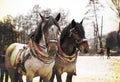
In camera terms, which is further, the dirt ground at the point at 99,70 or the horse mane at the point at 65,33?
the dirt ground at the point at 99,70

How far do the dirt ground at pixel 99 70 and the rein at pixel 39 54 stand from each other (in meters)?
0.27

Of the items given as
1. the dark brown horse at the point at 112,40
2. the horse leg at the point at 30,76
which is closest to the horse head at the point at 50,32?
the horse leg at the point at 30,76

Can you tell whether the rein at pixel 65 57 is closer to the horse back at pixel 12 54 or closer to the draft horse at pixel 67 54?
the draft horse at pixel 67 54

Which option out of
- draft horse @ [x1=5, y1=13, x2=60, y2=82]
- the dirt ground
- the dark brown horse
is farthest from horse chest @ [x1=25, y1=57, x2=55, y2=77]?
the dark brown horse

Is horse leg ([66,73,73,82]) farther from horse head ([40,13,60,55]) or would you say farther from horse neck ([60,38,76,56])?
horse head ([40,13,60,55])

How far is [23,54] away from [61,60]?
18 centimetres

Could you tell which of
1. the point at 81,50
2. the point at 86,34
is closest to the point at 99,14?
the point at 86,34

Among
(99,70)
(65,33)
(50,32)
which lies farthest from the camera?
(99,70)

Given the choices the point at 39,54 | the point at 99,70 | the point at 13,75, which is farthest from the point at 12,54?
the point at 99,70

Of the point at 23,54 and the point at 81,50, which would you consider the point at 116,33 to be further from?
the point at 23,54

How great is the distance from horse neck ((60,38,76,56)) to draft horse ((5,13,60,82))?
130 mm

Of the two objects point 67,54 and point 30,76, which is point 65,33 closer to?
point 67,54

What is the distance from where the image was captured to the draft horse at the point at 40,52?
52.5 inches

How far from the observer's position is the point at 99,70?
5.48 feet
